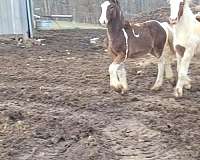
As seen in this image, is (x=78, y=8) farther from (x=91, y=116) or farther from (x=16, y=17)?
(x=91, y=116)

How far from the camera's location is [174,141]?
530 centimetres

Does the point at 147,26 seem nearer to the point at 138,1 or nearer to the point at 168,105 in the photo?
the point at 168,105

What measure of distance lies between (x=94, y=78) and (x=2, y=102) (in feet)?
7.65

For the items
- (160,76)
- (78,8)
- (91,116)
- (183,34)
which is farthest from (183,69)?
(78,8)

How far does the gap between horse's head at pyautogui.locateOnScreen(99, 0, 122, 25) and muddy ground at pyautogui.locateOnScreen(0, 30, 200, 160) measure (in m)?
1.18

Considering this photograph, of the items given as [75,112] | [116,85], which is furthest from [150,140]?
[116,85]

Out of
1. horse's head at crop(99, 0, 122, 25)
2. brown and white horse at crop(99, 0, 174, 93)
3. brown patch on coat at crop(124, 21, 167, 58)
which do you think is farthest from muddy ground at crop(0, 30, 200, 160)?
horse's head at crop(99, 0, 122, 25)

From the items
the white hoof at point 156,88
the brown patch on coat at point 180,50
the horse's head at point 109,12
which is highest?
the horse's head at point 109,12

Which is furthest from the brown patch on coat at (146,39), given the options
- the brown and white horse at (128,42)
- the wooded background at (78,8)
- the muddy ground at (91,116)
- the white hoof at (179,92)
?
the wooded background at (78,8)

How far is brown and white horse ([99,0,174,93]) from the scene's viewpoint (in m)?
7.67

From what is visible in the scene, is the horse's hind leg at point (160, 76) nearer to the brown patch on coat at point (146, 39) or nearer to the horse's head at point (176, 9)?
the brown patch on coat at point (146, 39)

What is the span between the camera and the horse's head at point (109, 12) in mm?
7594

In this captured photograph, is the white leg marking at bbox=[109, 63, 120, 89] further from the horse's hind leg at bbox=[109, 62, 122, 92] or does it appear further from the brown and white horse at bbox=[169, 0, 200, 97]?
the brown and white horse at bbox=[169, 0, 200, 97]

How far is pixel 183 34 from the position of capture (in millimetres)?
7457
